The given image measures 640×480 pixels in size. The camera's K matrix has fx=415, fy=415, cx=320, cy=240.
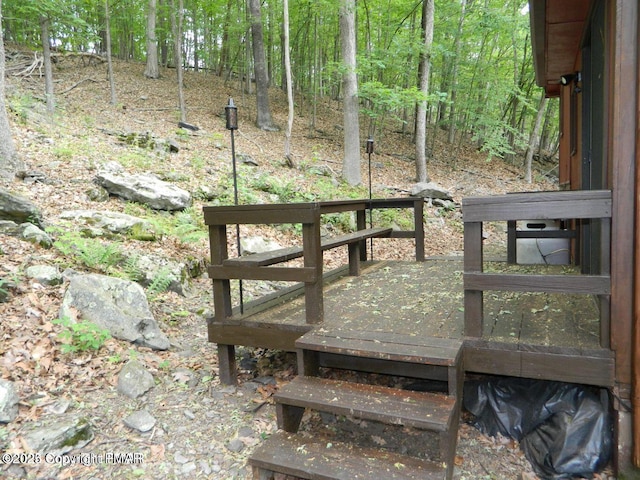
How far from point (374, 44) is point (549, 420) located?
70.4 feet

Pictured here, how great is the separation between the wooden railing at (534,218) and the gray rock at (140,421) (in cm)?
232

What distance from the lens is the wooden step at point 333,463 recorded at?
7.07 ft

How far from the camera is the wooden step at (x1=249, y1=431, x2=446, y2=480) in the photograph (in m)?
2.16

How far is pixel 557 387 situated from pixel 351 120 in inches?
422

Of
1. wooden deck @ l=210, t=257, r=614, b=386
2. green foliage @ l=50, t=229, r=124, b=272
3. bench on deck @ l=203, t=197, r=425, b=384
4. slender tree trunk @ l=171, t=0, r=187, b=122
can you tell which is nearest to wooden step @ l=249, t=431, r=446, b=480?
wooden deck @ l=210, t=257, r=614, b=386

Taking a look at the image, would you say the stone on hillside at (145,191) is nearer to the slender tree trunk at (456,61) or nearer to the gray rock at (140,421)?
the gray rock at (140,421)

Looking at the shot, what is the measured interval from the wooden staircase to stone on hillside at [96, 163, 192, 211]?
5.02 metres

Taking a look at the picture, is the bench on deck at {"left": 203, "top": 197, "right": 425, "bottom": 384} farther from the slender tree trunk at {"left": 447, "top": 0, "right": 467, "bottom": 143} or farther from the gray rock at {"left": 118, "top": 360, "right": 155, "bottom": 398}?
the slender tree trunk at {"left": 447, "top": 0, "right": 467, "bottom": 143}

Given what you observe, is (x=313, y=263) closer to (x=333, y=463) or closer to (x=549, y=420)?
(x=333, y=463)

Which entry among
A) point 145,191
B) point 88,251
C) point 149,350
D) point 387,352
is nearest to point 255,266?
point 387,352

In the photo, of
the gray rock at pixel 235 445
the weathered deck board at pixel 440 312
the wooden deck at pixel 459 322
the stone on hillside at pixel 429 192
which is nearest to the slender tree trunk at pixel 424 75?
the stone on hillside at pixel 429 192

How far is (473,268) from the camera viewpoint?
2678 mm

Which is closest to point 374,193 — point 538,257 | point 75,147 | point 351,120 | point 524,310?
point 351,120

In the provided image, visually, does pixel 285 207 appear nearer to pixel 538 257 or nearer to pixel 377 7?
pixel 538 257
